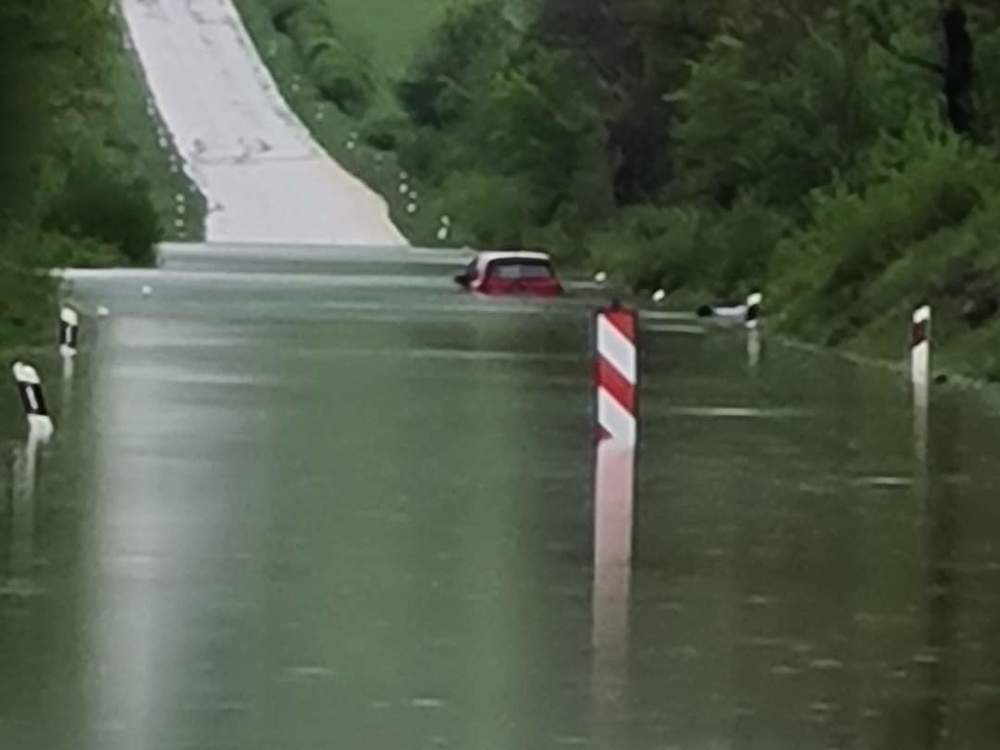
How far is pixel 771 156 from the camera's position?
6019 cm

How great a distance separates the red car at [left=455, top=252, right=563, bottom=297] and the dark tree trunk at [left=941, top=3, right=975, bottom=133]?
1842cm

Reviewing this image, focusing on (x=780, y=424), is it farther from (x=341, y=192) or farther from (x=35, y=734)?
(x=341, y=192)

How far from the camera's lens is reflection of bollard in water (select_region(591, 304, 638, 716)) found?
13.8 meters

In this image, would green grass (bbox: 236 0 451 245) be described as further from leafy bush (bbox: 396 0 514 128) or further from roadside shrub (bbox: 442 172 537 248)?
roadside shrub (bbox: 442 172 537 248)

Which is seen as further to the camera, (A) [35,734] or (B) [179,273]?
(B) [179,273]

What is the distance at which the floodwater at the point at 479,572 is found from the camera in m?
12.5

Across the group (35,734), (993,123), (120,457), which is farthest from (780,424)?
(993,123)

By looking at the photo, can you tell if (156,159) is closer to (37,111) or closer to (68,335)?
(37,111)

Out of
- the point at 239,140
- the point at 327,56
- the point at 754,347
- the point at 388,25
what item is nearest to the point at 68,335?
the point at 754,347

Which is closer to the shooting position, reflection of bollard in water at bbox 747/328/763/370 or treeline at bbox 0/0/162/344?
treeline at bbox 0/0/162/344

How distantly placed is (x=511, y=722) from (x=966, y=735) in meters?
1.49

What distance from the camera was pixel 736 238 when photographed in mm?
61688

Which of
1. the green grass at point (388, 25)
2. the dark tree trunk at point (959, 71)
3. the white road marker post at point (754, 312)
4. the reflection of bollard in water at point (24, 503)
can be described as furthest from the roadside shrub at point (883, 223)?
the green grass at point (388, 25)

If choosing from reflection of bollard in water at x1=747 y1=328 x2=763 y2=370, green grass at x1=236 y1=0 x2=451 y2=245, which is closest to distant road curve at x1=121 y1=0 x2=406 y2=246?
green grass at x1=236 y1=0 x2=451 y2=245
